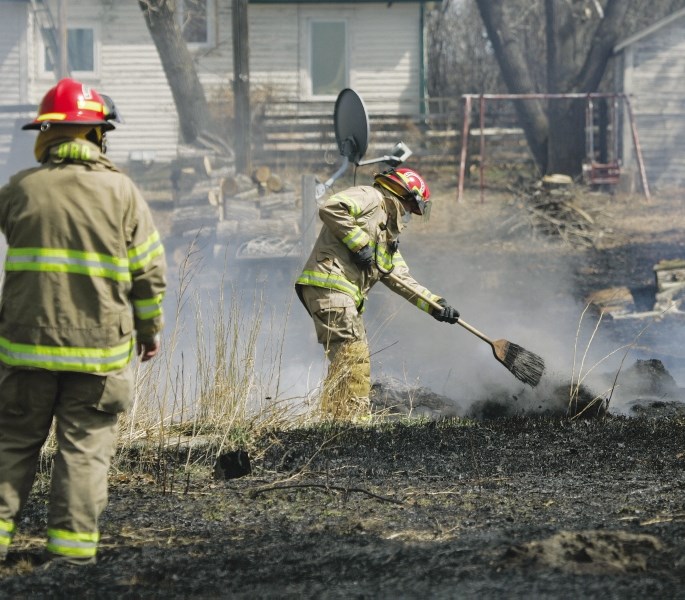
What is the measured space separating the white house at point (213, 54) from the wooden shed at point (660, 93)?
482cm

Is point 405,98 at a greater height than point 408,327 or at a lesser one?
greater

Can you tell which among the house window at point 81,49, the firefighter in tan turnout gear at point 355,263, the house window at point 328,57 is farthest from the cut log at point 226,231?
the house window at point 81,49

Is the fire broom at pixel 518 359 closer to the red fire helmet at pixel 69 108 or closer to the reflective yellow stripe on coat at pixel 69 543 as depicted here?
the red fire helmet at pixel 69 108

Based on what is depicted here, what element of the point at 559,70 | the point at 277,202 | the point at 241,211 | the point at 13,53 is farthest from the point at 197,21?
the point at 241,211

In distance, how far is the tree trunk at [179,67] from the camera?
1988 cm

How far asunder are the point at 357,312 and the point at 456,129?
630 inches

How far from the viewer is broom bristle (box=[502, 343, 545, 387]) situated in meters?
7.16

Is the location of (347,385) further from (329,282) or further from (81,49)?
(81,49)

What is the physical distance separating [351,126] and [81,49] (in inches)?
685

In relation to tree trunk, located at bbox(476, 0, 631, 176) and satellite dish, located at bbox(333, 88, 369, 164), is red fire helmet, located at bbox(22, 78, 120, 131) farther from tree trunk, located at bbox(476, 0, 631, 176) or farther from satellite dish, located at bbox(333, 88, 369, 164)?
tree trunk, located at bbox(476, 0, 631, 176)

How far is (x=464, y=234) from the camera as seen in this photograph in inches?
694

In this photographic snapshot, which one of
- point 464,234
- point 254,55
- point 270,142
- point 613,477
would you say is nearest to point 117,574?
point 613,477

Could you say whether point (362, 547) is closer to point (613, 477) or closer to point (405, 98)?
point (613, 477)

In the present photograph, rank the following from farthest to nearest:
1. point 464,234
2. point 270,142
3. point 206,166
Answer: point 270,142
point 206,166
point 464,234
